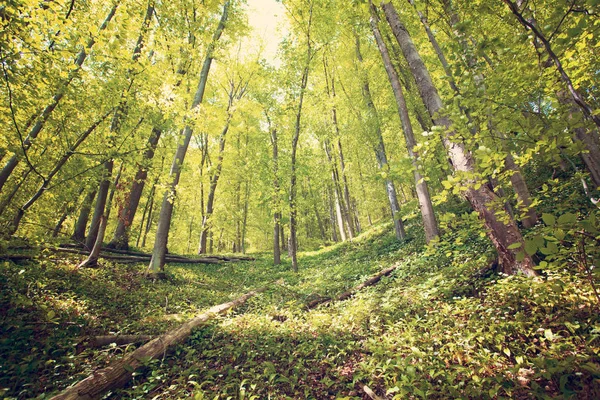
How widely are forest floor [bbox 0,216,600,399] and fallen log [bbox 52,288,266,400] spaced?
0.16m

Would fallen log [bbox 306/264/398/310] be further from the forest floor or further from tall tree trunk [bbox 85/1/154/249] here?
tall tree trunk [bbox 85/1/154/249]

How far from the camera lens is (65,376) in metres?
3.89

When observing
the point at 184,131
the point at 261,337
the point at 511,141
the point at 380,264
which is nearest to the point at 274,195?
the point at 184,131

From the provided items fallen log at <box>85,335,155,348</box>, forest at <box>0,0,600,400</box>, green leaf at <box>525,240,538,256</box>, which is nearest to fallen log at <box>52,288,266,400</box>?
forest at <box>0,0,600,400</box>

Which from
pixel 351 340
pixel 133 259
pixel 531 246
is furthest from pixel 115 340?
pixel 133 259

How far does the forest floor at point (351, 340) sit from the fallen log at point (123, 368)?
0.54 feet

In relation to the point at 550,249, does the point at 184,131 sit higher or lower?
higher

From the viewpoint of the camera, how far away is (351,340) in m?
4.77

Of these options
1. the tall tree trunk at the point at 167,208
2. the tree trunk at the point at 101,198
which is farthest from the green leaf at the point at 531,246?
the tree trunk at the point at 101,198

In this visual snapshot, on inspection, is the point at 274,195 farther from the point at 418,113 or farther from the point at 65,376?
the point at 65,376

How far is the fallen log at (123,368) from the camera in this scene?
3.42m

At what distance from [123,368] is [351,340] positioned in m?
3.70

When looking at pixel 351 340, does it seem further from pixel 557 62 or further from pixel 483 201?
pixel 557 62

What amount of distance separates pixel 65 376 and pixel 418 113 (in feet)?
39.9
